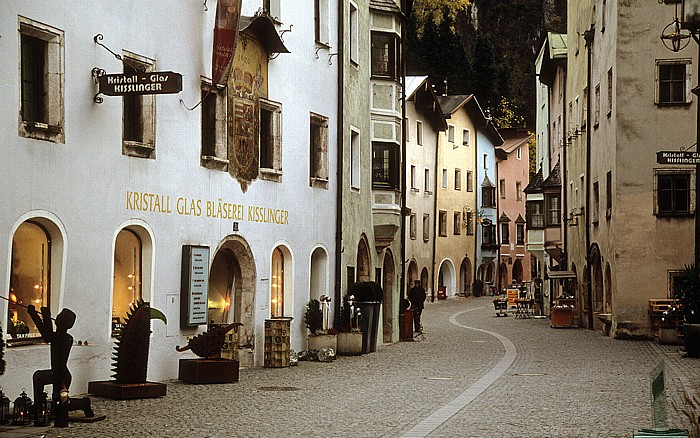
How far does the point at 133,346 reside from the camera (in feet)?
56.3

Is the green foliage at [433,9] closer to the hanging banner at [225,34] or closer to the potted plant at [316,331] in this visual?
the potted plant at [316,331]

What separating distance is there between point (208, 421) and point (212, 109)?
9.35m

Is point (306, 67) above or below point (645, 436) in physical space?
Result: above

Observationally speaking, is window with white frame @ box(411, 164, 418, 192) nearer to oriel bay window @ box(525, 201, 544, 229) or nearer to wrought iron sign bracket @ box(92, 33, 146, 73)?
oriel bay window @ box(525, 201, 544, 229)

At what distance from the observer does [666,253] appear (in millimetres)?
35438

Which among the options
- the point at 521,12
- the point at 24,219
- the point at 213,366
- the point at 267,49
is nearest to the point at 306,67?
the point at 267,49

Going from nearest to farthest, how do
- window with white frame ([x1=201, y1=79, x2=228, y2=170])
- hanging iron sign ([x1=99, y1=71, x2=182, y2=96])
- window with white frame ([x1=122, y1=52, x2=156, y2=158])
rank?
hanging iron sign ([x1=99, y1=71, x2=182, y2=96])
window with white frame ([x1=122, y1=52, x2=156, y2=158])
window with white frame ([x1=201, y1=79, x2=228, y2=170])

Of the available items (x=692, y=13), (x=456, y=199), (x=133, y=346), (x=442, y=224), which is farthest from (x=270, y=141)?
(x=456, y=199)

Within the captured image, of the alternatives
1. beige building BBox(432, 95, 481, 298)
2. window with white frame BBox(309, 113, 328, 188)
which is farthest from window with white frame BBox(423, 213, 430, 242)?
window with white frame BBox(309, 113, 328, 188)

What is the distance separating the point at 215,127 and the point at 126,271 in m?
4.07

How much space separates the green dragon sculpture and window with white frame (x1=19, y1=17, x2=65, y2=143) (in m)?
2.90

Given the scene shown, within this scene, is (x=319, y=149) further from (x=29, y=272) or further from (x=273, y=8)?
(x=29, y=272)

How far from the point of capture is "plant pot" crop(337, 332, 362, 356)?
2819 cm

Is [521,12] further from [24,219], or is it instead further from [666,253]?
[24,219]
